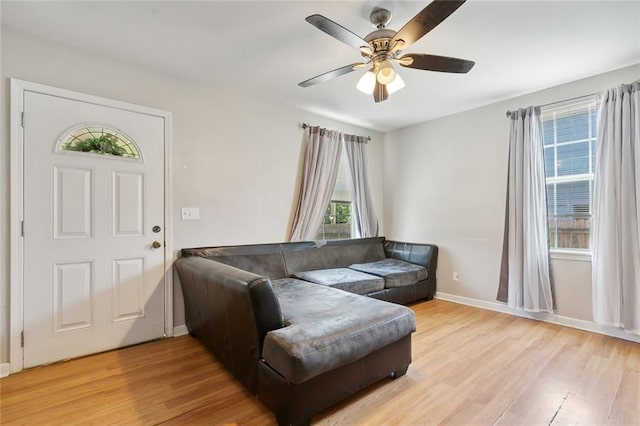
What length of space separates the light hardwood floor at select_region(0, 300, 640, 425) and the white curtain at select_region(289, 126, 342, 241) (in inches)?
68.8

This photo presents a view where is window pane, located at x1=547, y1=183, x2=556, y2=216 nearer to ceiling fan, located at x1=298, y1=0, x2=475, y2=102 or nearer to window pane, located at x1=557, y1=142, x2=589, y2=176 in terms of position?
window pane, located at x1=557, y1=142, x2=589, y2=176

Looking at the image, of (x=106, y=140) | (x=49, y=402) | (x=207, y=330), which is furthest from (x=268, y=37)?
(x=49, y=402)

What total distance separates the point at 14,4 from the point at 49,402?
2.57m

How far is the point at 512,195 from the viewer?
328cm

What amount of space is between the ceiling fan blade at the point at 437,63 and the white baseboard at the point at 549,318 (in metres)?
2.80

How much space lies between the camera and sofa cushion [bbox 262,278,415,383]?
4.85 ft

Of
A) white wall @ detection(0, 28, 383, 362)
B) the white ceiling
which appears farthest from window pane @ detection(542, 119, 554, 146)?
white wall @ detection(0, 28, 383, 362)

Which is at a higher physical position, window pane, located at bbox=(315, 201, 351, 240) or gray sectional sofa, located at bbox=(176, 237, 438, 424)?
window pane, located at bbox=(315, 201, 351, 240)

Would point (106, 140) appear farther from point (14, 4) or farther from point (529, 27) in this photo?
point (529, 27)

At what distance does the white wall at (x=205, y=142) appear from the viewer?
7.16 feet

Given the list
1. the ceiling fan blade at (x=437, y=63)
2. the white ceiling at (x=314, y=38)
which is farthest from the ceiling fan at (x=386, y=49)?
the white ceiling at (x=314, y=38)

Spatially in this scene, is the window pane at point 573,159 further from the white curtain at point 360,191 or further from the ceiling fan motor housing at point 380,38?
the ceiling fan motor housing at point 380,38

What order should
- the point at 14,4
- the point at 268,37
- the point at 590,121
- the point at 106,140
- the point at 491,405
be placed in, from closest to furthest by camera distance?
the point at 491,405
the point at 14,4
the point at 268,37
the point at 106,140
the point at 590,121

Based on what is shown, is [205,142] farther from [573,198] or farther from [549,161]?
[573,198]
